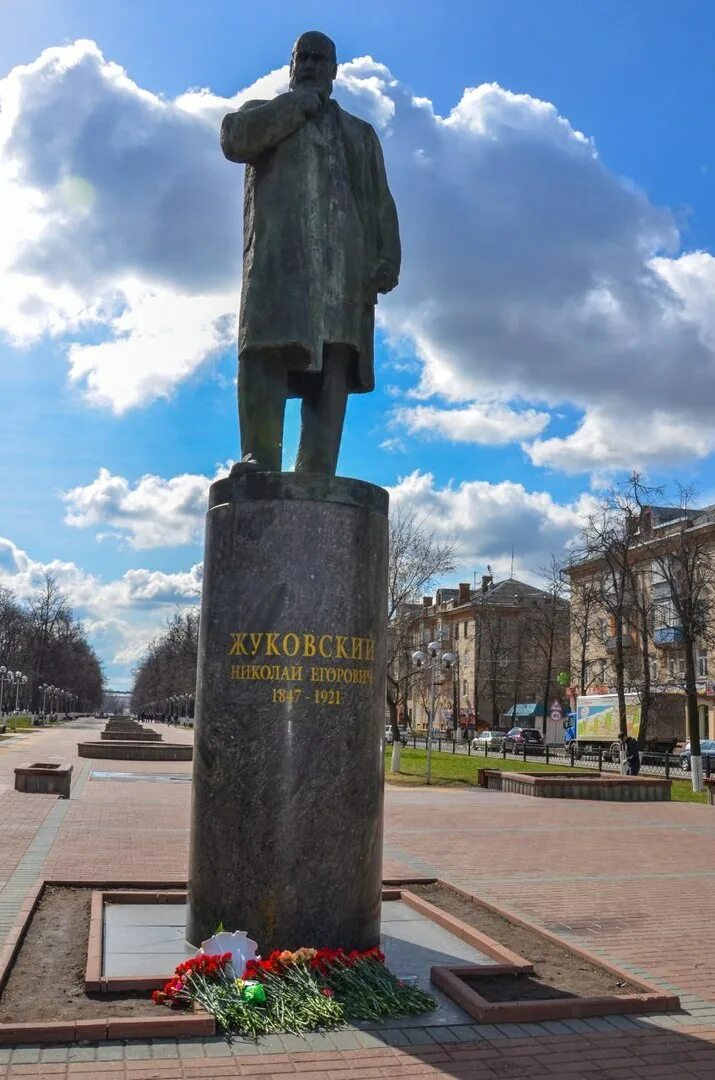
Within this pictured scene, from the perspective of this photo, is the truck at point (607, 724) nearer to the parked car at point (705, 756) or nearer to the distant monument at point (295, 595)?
the parked car at point (705, 756)

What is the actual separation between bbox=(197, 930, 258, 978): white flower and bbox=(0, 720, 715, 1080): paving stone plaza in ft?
1.82

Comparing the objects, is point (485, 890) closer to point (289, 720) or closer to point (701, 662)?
point (289, 720)

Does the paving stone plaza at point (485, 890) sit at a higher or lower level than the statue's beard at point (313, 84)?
lower

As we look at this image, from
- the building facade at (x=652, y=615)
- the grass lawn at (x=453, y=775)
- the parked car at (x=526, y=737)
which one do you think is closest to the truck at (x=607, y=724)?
the building facade at (x=652, y=615)

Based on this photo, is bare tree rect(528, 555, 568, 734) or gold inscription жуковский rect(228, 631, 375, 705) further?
bare tree rect(528, 555, 568, 734)

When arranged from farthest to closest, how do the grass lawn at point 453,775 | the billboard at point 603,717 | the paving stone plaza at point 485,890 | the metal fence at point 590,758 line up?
1. the billboard at point 603,717
2. the metal fence at point 590,758
3. the grass lawn at point 453,775
4. the paving stone plaza at point 485,890

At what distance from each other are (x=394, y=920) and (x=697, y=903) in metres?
3.06

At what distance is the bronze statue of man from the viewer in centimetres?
615

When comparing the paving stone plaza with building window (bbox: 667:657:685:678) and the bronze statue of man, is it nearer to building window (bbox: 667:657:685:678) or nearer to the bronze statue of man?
the bronze statue of man

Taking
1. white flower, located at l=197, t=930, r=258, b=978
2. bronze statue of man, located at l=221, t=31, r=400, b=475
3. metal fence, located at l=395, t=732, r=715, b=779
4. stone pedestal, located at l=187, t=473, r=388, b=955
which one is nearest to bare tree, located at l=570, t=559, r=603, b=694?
metal fence, located at l=395, t=732, r=715, b=779

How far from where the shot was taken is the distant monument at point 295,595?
207 inches

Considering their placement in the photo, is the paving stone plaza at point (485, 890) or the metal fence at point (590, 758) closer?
the paving stone plaza at point (485, 890)

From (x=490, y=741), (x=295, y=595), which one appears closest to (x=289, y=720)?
(x=295, y=595)

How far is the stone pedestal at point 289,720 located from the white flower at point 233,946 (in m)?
0.16
